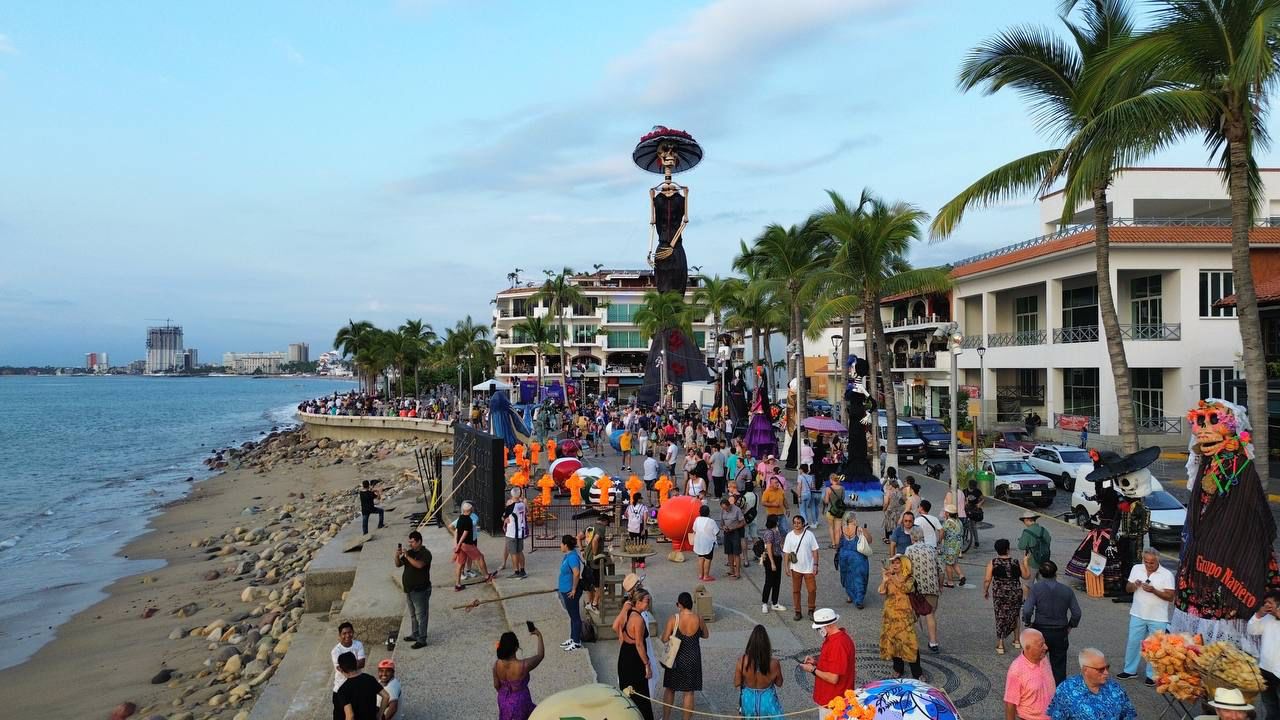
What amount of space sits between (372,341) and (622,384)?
2562 centimetres

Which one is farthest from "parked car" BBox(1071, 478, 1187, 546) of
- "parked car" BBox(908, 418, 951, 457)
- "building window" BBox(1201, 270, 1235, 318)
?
"building window" BBox(1201, 270, 1235, 318)

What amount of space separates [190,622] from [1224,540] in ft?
57.5

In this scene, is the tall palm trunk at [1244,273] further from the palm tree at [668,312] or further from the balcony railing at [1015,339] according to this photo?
the palm tree at [668,312]

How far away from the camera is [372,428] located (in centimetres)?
5403

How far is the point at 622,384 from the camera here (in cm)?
7731

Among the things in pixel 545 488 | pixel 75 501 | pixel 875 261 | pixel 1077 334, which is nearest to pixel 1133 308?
pixel 1077 334

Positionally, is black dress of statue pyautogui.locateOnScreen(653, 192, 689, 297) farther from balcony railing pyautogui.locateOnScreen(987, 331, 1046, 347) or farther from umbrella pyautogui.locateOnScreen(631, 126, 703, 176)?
balcony railing pyautogui.locateOnScreen(987, 331, 1046, 347)

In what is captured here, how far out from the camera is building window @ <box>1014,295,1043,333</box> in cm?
3866

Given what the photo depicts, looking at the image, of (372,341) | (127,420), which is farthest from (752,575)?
(127,420)

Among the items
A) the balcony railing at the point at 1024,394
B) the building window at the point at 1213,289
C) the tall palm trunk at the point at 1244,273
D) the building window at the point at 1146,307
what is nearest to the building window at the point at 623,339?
the balcony railing at the point at 1024,394

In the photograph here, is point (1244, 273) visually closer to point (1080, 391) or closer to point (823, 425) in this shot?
point (823, 425)

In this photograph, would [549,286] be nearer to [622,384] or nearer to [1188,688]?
[622,384]

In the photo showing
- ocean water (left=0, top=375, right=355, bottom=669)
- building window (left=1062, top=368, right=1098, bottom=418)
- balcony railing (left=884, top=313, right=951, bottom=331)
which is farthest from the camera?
balcony railing (left=884, top=313, right=951, bottom=331)

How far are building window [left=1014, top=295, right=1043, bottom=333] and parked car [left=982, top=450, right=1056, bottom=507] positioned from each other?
20217mm
